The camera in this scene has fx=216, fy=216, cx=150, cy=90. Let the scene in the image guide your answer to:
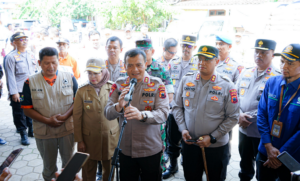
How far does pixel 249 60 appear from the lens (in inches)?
373

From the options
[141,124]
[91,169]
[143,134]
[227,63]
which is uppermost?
[227,63]

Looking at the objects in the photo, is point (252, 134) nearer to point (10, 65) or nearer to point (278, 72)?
point (278, 72)

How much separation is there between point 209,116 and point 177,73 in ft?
5.34

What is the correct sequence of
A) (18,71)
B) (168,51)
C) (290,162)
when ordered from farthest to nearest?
1. (168,51)
2. (18,71)
3. (290,162)

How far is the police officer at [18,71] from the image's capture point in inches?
163

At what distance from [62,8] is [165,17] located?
11.3 metres

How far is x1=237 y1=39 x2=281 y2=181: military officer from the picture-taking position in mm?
2805

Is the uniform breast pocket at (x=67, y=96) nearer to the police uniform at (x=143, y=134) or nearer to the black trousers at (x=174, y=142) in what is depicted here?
the police uniform at (x=143, y=134)

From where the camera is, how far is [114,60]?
3580 mm

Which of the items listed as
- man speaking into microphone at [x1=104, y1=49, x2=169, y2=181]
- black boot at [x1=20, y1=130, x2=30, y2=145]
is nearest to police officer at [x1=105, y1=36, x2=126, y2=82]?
man speaking into microphone at [x1=104, y1=49, x2=169, y2=181]

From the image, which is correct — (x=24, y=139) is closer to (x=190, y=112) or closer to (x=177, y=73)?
(x=177, y=73)

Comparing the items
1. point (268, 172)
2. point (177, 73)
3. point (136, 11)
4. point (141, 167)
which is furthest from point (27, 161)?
point (136, 11)

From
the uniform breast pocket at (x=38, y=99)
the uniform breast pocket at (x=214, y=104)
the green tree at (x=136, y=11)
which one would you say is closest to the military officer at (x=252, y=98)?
the uniform breast pocket at (x=214, y=104)

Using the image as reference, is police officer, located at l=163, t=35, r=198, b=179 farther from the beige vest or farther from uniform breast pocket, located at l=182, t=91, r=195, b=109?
the beige vest
